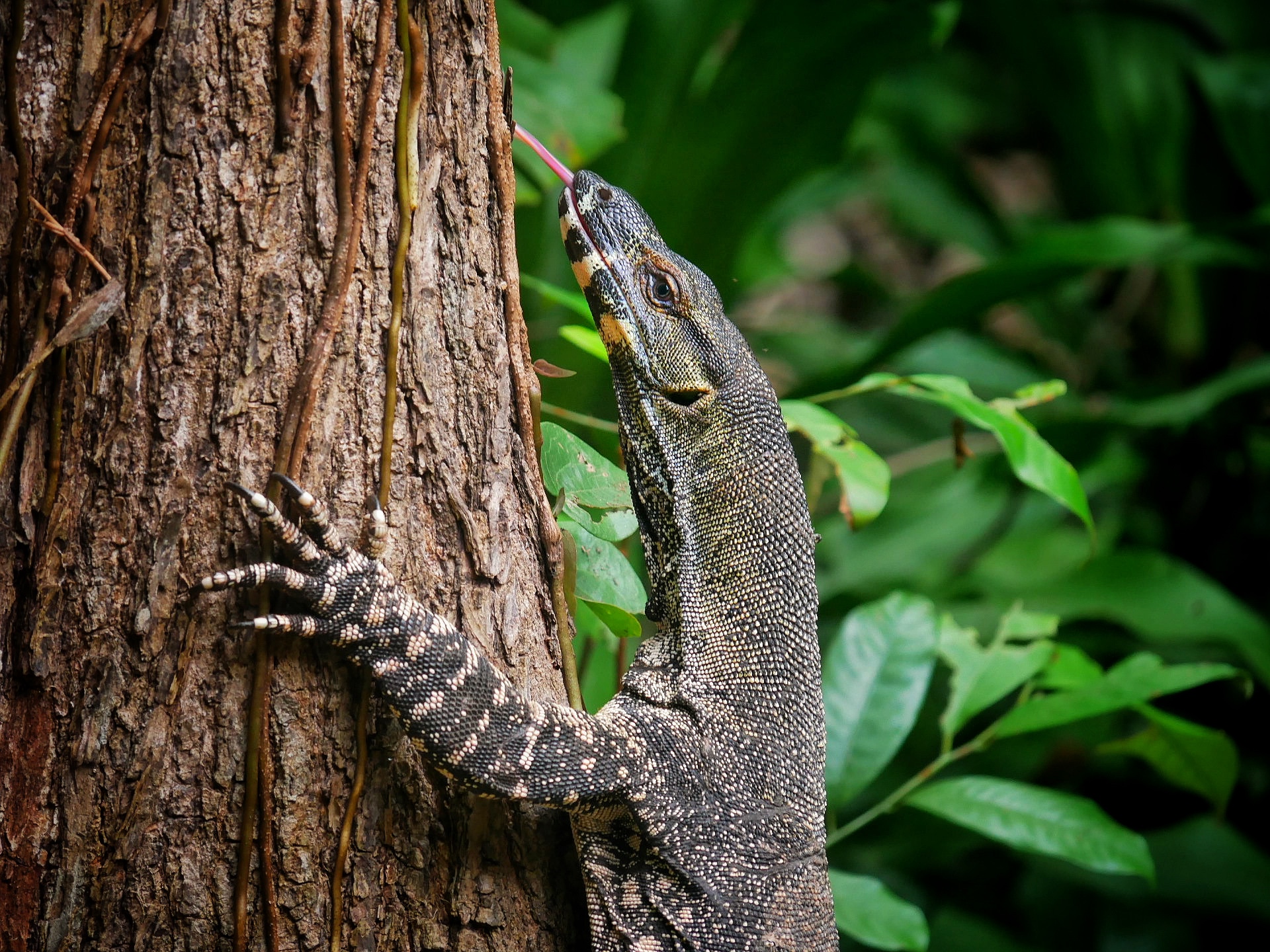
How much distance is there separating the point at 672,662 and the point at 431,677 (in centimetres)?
65

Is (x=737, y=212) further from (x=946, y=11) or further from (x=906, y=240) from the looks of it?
(x=906, y=240)

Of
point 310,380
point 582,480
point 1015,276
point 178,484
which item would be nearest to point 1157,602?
point 1015,276

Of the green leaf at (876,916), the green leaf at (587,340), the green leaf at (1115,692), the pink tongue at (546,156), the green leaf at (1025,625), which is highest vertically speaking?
the pink tongue at (546,156)

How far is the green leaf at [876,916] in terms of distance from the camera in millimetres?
2689

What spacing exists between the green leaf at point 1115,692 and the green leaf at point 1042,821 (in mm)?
204

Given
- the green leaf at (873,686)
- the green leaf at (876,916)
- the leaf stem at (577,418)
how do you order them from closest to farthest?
the leaf stem at (577,418) < the green leaf at (876,916) < the green leaf at (873,686)

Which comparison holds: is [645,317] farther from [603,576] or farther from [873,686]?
[873,686]

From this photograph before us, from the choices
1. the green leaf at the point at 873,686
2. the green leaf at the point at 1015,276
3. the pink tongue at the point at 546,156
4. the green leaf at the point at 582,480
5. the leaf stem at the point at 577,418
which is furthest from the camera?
the green leaf at the point at 1015,276

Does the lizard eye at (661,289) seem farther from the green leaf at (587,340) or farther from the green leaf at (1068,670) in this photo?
the green leaf at (1068,670)

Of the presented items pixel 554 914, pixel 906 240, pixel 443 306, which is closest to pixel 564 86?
pixel 443 306

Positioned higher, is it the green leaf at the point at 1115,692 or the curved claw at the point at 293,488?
the curved claw at the point at 293,488

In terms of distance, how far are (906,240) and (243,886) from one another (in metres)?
9.19

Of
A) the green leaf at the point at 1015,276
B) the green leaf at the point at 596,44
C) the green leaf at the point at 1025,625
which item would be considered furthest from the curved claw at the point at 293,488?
the green leaf at the point at 596,44

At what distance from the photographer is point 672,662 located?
2.25m
